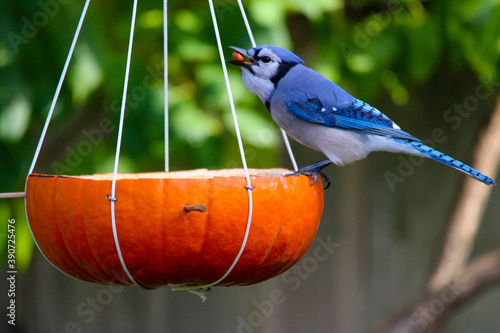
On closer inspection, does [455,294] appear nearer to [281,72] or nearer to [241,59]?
[281,72]

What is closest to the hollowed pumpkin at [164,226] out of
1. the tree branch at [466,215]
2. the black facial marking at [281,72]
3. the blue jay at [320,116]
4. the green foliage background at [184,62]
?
the blue jay at [320,116]

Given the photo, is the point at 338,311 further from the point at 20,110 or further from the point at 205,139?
the point at 20,110

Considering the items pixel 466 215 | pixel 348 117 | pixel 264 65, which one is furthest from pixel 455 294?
pixel 264 65

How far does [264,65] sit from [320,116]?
13.5 inches

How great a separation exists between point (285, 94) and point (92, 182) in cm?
111

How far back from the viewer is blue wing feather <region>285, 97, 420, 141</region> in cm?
280

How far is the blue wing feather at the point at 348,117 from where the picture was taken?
110 inches

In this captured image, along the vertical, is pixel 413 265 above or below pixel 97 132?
below

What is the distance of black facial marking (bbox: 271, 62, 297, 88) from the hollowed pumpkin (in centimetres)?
77

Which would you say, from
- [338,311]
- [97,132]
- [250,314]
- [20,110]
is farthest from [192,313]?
[20,110]

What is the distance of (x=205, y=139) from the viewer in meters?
3.10

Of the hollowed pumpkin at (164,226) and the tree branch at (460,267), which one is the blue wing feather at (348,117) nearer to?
the hollowed pumpkin at (164,226)

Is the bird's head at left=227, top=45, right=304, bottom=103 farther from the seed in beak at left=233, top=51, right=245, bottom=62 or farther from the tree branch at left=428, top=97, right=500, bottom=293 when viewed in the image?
the tree branch at left=428, top=97, right=500, bottom=293

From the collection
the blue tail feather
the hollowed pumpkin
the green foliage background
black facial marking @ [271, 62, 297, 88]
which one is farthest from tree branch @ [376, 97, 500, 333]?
the hollowed pumpkin
